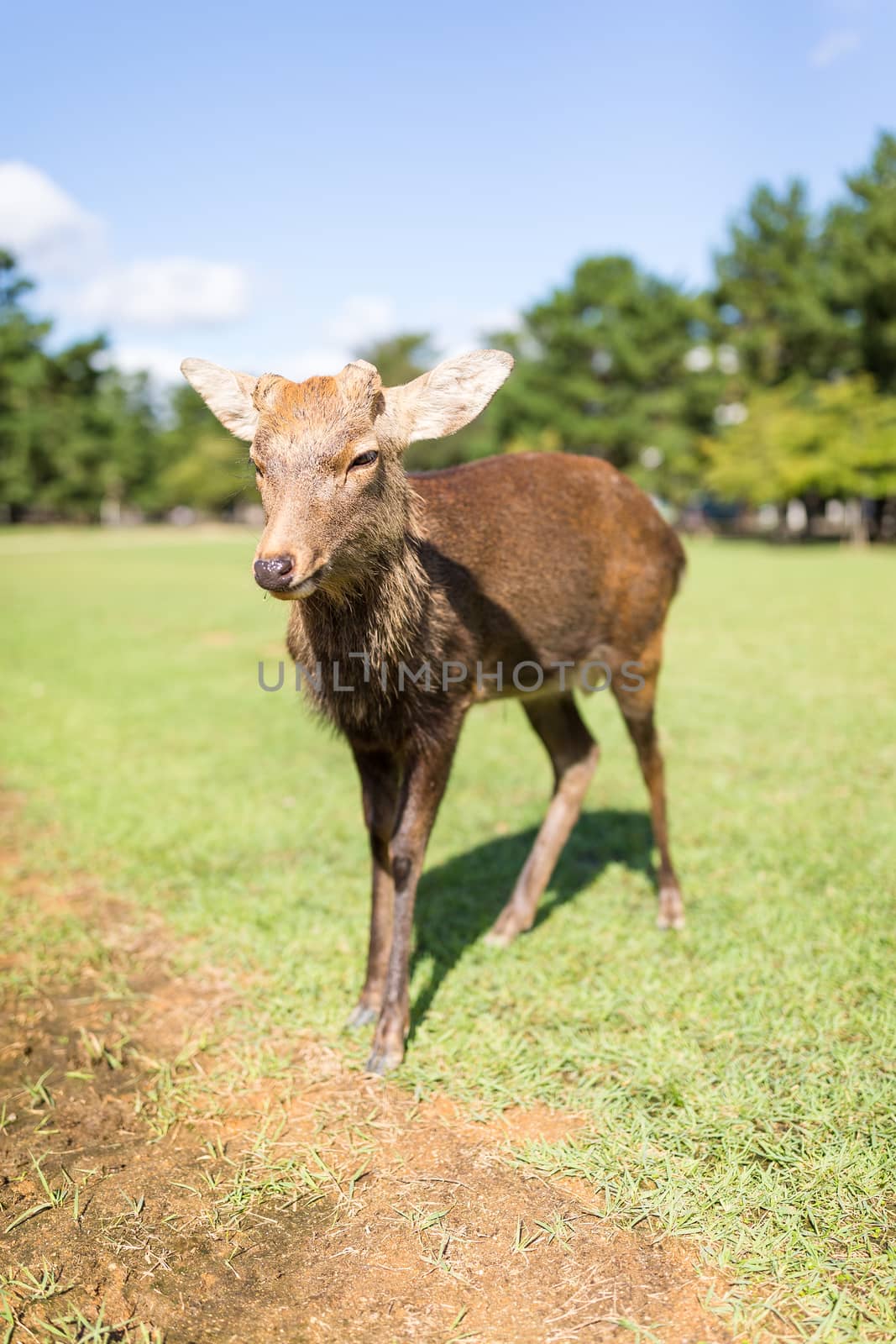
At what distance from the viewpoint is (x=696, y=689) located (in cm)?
1062

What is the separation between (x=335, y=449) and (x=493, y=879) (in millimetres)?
3103

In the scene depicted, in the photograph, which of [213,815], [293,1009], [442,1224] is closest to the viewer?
[442,1224]

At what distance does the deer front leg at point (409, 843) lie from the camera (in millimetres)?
3695

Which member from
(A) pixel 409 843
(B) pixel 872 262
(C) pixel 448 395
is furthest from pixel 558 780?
(B) pixel 872 262

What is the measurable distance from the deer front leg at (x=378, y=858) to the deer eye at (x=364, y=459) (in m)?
1.18

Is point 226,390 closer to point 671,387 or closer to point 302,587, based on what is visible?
point 302,587

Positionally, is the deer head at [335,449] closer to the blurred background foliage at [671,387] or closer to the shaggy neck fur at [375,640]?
the shaggy neck fur at [375,640]

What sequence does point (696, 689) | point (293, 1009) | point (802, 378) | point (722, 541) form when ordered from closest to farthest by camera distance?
point (293, 1009) < point (696, 689) < point (802, 378) < point (722, 541)

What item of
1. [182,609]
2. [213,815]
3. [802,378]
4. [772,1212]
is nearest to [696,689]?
[213,815]

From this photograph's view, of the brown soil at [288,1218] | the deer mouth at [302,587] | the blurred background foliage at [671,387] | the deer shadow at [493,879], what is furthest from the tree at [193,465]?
the deer mouth at [302,587]

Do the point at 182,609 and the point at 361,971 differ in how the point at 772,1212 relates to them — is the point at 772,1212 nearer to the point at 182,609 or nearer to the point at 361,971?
the point at 361,971

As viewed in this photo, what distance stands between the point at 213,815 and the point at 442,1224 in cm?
425

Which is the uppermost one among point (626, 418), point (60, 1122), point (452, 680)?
point (626, 418)

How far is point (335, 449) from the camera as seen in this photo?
3.21m
